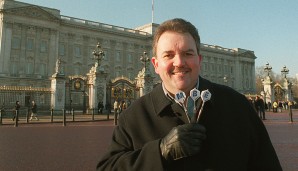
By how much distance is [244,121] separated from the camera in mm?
1691

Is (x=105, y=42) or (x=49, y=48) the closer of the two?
(x=49, y=48)

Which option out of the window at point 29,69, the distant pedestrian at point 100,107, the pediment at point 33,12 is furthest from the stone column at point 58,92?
the pediment at point 33,12

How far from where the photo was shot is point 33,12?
52688mm

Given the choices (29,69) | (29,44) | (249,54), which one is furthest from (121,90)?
(249,54)

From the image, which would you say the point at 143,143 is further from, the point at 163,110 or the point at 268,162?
the point at 268,162

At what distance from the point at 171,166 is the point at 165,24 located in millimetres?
856

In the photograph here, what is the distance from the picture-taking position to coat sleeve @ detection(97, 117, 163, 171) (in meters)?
1.48

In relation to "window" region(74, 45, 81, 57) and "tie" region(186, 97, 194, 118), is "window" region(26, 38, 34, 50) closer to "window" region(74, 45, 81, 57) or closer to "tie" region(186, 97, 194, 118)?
"window" region(74, 45, 81, 57)

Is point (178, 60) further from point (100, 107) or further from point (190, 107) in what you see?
point (100, 107)

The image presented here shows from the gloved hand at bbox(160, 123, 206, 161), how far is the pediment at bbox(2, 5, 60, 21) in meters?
55.4

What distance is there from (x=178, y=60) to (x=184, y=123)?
377 millimetres

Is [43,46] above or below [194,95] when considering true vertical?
above

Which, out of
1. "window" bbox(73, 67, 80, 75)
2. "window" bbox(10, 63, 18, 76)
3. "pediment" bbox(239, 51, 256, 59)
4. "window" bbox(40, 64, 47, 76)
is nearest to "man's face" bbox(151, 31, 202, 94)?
"window" bbox(10, 63, 18, 76)

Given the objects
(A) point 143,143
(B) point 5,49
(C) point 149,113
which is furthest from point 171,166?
(B) point 5,49
